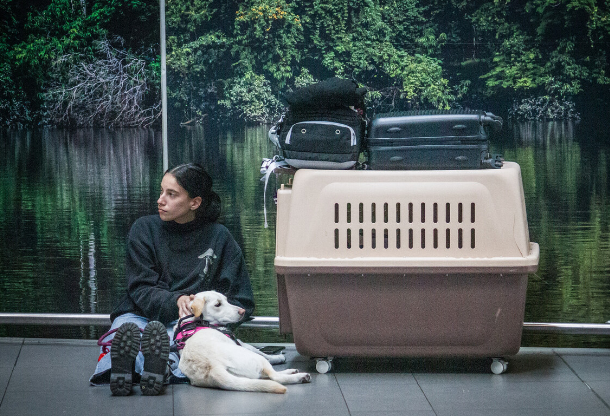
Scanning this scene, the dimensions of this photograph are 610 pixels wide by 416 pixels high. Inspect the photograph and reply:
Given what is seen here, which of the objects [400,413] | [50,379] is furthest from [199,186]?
[400,413]

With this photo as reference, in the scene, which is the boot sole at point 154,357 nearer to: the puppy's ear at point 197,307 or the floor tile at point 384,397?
the puppy's ear at point 197,307

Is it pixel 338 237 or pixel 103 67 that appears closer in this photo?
pixel 338 237

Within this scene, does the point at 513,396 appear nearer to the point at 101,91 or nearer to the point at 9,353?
the point at 9,353

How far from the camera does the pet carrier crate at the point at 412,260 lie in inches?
113

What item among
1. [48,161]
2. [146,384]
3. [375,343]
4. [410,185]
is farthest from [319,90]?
[48,161]

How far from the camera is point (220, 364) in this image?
2.77m

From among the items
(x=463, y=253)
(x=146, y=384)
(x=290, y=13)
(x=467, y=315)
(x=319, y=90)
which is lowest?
(x=146, y=384)

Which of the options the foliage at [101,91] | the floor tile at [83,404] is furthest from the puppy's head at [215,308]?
the foliage at [101,91]

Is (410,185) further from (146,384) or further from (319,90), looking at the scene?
(146,384)

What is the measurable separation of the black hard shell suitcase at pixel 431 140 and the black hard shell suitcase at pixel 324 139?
87mm

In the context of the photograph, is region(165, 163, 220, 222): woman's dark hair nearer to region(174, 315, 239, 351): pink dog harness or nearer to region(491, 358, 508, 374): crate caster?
region(174, 315, 239, 351): pink dog harness

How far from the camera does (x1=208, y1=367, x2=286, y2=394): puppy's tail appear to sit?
108 inches

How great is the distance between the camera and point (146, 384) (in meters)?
2.78

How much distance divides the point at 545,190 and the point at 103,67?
220cm
